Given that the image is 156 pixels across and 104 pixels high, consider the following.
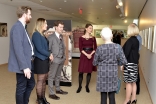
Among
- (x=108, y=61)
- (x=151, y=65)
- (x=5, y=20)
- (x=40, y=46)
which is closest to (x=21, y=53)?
(x=40, y=46)

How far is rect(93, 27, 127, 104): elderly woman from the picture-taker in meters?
2.37

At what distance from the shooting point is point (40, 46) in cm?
297

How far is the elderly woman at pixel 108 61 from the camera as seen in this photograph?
237 centimetres

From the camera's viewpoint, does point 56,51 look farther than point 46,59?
Yes

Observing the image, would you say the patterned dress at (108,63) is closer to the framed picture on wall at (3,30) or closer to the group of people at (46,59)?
the group of people at (46,59)

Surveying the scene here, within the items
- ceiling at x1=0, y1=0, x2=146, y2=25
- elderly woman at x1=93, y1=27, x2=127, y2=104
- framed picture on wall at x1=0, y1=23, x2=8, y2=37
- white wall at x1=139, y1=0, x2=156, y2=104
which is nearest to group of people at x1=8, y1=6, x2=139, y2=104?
elderly woman at x1=93, y1=27, x2=127, y2=104

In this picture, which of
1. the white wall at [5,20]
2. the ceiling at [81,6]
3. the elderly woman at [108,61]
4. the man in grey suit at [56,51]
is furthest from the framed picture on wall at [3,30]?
the elderly woman at [108,61]

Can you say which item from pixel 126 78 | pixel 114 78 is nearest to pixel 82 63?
pixel 126 78

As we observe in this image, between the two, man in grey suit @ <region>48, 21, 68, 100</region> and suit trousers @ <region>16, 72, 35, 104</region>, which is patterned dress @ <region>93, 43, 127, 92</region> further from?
man in grey suit @ <region>48, 21, 68, 100</region>

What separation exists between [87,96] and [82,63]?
0.77 m

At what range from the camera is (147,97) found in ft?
13.1

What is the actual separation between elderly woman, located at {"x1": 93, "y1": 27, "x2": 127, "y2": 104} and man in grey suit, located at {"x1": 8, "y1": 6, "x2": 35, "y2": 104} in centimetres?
97

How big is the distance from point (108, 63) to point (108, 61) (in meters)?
0.03

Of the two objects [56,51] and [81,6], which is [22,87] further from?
[81,6]
